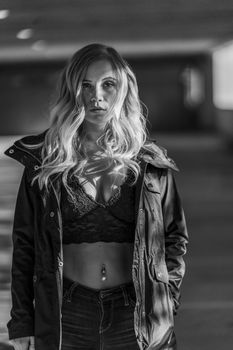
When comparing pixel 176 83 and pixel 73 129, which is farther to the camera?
pixel 176 83

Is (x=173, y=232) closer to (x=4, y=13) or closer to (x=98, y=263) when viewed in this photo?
(x=98, y=263)

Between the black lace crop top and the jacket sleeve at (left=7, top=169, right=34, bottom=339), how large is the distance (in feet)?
0.41

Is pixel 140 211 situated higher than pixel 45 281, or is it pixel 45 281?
pixel 140 211

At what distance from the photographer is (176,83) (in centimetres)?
3500

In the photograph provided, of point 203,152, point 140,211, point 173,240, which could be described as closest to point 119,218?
point 140,211

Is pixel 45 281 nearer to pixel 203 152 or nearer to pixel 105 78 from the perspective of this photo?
pixel 105 78

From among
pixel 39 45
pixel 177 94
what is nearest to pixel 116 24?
pixel 39 45

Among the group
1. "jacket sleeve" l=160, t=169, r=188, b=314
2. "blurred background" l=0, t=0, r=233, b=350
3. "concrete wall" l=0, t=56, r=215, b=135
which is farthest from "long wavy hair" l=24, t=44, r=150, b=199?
"concrete wall" l=0, t=56, r=215, b=135

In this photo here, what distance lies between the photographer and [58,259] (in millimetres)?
2551

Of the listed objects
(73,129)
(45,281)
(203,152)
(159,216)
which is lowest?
(203,152)

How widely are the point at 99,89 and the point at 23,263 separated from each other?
0.61 meters

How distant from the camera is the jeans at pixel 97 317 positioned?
255cm

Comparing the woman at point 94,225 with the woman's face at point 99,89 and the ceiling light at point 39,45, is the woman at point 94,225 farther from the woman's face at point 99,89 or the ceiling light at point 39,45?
the ceiling light at point 39,45

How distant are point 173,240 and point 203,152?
2047cm
